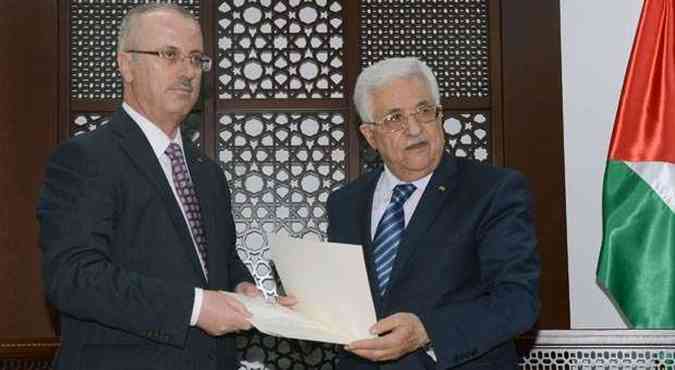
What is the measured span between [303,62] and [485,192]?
1.64m

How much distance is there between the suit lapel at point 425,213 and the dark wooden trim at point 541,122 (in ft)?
4.42

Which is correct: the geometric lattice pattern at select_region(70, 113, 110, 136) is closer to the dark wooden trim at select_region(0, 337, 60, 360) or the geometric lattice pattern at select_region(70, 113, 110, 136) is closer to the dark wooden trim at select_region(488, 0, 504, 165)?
the dark wooden trim at select_region(0, 337, 60, 360)

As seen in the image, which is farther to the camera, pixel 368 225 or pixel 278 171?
pixel 278 171

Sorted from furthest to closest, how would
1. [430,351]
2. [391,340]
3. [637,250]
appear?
[637,250]
[430,351]
[391,340]

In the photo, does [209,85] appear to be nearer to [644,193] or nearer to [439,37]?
[439,37]

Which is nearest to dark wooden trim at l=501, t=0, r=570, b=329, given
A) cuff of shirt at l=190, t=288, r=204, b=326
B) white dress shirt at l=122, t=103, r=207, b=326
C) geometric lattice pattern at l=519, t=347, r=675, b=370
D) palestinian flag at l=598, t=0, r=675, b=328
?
palestinian flag at l=598, t=0, r=675, b=328

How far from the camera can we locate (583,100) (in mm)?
3840

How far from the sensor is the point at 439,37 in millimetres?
3887

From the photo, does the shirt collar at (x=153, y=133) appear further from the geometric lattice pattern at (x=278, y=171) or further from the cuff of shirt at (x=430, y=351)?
the geometric lattice pattern at (x=278, y=171)

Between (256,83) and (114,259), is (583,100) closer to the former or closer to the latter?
(256,83)

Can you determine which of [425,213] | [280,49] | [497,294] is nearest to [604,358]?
[497,294]

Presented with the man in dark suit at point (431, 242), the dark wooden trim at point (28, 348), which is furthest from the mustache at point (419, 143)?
the dark wooden trim at point (28, 348)

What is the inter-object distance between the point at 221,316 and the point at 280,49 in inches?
73.2

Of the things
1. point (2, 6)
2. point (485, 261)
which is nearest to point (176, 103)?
point (485, 261)
